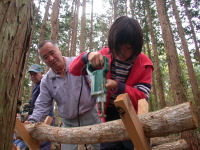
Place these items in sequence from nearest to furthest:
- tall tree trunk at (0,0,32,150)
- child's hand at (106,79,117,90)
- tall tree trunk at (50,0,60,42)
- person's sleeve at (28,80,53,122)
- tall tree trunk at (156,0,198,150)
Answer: tall tree trunk at (0,0,32,150) < child's hand at (106,79,117,90) < person's sleeve at (28,80,53,122) < tall tree trunk at (156,0,198,150) < tall tree trunk at (50,0,60,42)

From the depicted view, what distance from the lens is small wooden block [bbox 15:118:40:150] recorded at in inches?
74.5

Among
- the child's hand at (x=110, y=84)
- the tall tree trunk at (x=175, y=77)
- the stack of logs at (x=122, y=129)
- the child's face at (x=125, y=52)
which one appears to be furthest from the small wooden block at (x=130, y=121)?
the tall tree trunk at (x=175, y=77)

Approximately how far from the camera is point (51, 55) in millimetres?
2309

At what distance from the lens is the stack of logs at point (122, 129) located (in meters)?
1.04

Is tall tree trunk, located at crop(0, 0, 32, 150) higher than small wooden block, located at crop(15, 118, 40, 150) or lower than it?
higher

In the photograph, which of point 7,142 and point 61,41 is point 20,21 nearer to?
point 7,142

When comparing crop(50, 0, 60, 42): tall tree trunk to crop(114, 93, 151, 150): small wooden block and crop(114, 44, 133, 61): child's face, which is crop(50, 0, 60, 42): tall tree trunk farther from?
crop(114, 93, 151, 150): small wooden block

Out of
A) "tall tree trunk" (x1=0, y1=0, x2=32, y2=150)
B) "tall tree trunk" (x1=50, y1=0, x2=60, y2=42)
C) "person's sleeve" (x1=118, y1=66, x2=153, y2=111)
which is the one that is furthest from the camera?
"tall tree trunk" (x1=50, y1=0, x2=60, y2=42)

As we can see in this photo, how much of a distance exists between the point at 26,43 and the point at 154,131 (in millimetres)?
1141

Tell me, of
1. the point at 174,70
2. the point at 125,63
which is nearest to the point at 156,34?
the point at 174,70

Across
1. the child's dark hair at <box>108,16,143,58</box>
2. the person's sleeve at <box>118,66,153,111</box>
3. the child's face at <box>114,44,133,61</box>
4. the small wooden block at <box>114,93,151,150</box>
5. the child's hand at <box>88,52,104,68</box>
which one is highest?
the child's dark hair at <box>108,16,143,58</box>

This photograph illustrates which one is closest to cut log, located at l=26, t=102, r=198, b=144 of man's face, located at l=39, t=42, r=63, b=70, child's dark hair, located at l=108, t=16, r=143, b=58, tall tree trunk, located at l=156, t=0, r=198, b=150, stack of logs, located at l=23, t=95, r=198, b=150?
stack of logs, located at l=23, t=95, r=198, b=150

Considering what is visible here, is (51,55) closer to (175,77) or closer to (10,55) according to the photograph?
(10,55)

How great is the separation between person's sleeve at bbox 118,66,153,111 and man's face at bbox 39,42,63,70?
1.28 metres
